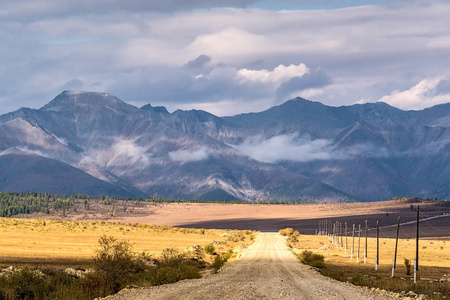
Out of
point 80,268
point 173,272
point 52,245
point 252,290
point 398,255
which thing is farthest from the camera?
point 398,255

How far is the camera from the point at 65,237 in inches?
3802

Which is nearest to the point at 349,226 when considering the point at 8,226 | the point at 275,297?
the point at 8,226

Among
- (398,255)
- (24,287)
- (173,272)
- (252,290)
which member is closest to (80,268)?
(173,272)

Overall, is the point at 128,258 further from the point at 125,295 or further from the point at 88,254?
the point at 88,254

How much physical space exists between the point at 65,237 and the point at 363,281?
65.1 meters

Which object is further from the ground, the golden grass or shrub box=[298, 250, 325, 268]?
shrub box=[298, 250, 325, 268]

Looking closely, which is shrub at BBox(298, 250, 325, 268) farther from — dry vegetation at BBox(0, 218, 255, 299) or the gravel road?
the gravel road

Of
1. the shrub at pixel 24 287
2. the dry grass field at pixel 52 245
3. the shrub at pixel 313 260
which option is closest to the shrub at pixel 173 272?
the shrub at pixel 24 287

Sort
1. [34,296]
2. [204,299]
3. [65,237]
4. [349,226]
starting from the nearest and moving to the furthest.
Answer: [204,299]
[34,296]
[65,237]
[349,226]

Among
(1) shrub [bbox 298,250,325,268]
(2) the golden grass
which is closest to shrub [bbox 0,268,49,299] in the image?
(1) shrub [bbox 298,250,325,268]

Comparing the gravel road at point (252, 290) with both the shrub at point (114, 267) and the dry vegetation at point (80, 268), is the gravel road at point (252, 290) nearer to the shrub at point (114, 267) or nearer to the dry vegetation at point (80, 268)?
the dry vegetation at point (80, 268)

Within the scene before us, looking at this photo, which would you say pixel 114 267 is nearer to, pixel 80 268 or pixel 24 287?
pixel 24 287

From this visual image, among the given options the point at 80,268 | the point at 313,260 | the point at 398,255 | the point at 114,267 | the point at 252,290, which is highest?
the point at 114,267

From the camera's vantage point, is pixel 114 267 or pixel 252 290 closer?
pixel 252 290
